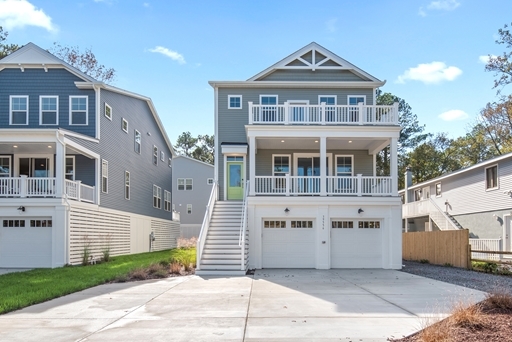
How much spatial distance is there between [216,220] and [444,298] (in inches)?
384

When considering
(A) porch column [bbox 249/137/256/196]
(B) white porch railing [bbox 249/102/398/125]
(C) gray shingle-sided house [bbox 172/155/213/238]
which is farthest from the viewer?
(C) gray shingle-sided house [bbox 172/155/213/238]

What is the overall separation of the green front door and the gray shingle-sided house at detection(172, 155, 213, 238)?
65.4 ft

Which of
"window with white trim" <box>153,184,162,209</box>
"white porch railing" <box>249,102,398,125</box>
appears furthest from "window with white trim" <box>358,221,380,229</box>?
"window with white trim" <box>153,184,162,209</box>

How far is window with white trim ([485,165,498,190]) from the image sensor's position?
22.2m

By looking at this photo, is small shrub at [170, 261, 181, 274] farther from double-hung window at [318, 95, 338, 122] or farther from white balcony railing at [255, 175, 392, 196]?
double-hung window at [318, 95, 338, 122]

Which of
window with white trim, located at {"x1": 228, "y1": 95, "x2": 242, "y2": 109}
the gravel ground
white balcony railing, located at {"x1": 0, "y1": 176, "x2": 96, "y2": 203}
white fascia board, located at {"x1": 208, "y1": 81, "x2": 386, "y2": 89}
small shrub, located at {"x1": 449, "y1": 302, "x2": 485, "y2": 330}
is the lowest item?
the gravel ground

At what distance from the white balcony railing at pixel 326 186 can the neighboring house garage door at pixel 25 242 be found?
28.3 ft

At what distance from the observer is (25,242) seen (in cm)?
1752

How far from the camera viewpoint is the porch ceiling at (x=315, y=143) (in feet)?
61.6

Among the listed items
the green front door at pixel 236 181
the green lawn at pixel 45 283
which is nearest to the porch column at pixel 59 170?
the green lawn at pixel 45 283

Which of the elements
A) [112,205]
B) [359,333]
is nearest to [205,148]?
[112,205]

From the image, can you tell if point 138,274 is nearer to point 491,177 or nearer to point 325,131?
point 325,131

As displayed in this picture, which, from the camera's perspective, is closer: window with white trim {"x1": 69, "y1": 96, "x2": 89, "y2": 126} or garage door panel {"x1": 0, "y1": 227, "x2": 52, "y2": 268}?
garage door panel {"x1": 0, "y1": 227, "x2": 52, "y2": 268}

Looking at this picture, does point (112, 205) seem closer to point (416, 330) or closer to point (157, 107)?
point (157, 107)
